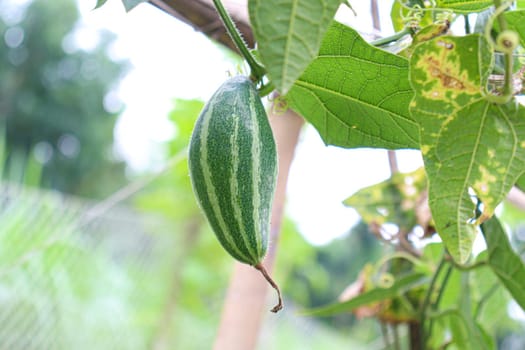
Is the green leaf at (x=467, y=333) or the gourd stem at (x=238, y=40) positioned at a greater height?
the gourd stem at (x=238, y=40)

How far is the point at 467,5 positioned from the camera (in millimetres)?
413

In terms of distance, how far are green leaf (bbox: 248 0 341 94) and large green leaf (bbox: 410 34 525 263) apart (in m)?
0.09

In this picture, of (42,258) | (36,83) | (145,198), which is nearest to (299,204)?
(145,198)

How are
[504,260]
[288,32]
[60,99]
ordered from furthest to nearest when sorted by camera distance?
1. [60,99]
2. [504,260]
3. [288,32]

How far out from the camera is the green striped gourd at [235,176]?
1.10ft

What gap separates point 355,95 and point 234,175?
13 cm

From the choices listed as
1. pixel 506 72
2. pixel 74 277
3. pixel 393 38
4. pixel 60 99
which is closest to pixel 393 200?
pixel 393 38

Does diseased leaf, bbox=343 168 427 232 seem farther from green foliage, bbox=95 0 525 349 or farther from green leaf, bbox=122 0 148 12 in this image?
green leaf, bbox=122 0 148 12

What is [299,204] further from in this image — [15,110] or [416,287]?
[15,110]

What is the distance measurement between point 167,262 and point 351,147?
74.8 inches

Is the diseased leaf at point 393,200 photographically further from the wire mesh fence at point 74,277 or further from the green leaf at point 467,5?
the wire mesh fence at point 74,277

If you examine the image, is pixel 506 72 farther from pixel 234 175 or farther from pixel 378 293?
pixel 378 293

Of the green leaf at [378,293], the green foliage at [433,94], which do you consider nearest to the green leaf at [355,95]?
the green foliage at [433,94]

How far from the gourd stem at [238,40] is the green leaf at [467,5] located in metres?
0.14
